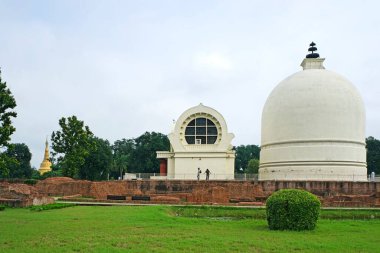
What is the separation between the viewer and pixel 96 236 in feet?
32.3

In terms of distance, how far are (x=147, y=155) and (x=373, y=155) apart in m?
36.5

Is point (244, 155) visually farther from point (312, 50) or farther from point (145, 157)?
point (312, 50)

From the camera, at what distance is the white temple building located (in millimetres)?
37094

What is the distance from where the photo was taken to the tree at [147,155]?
6244 centimetres

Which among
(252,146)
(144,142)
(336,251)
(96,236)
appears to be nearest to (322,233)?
(336,251)

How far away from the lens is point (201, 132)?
127 feet

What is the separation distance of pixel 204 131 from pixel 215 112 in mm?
2123

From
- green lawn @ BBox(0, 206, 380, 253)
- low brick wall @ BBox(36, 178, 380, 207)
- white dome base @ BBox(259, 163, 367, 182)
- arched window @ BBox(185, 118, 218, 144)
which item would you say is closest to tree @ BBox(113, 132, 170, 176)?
arched window @ BBox(185, 118, 218, 144)

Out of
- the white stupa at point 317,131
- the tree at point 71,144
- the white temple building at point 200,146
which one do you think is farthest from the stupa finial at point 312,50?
the tree at point 71,144

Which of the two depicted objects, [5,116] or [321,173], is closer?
[5,116]

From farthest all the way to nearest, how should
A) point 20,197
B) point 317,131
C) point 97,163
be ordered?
point 97,163, point 317,131, point 20,197

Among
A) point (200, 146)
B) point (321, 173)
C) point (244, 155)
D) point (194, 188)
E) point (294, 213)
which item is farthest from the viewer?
point (244, 155)

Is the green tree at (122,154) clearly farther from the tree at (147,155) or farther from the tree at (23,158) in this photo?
the tree at (23,158)

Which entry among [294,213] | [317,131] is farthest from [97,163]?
[294,213]
